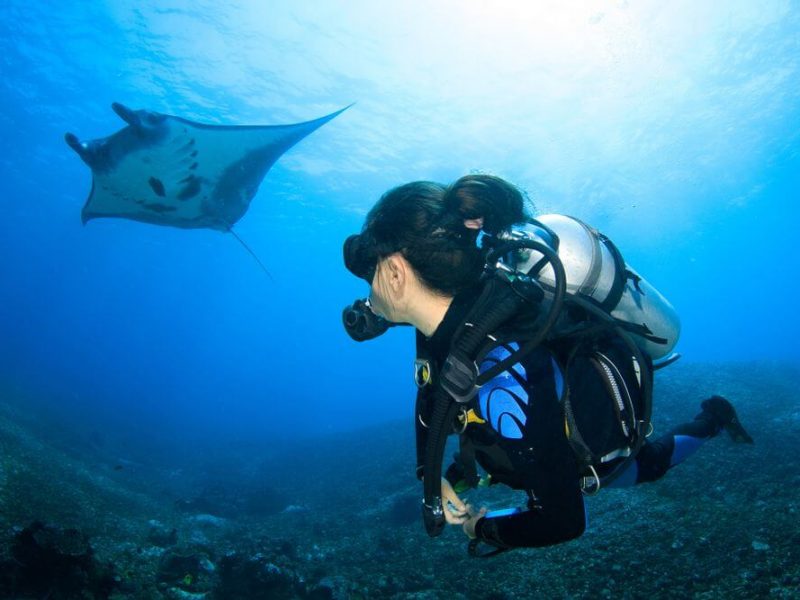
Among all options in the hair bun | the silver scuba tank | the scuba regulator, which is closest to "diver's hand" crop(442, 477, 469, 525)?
the scuba regulator

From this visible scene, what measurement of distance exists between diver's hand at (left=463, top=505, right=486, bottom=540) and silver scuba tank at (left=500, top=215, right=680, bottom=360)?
114 centimetres

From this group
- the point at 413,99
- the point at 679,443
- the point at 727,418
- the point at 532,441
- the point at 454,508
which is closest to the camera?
the point at 532,441

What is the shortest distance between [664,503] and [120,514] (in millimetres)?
9530

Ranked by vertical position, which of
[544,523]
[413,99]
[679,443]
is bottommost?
[544,523]

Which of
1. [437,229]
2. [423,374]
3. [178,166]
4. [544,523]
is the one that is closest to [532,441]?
[544,523]

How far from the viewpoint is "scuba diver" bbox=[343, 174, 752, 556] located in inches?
59.2

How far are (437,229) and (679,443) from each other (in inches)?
129

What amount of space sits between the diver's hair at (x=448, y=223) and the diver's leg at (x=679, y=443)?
2.12 meters

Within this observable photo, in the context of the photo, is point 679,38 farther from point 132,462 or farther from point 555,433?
point 132,462

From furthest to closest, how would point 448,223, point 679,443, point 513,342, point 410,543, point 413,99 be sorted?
point 413,99 < point 410,543 < point 679,443 < point 448,223 < point 513,342

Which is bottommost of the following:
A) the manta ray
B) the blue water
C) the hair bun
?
the hair bun

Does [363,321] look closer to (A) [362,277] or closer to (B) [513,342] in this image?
(A) [362,277]

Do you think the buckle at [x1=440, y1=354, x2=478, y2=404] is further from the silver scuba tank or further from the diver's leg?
the diver's leg

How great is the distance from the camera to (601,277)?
6.46ft
